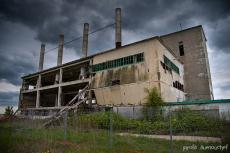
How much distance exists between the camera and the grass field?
741cm

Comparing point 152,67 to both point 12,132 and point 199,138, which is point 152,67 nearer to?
point 199,138

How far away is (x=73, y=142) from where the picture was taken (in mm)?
8898

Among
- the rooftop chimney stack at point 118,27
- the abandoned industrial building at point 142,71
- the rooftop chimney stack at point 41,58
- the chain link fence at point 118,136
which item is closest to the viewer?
the chain link fence at point 118,136

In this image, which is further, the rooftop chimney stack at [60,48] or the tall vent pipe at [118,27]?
the rooftop chimney stack at [60,48]

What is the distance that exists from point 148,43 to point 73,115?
38.7 ft

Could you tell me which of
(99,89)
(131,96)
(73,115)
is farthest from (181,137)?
(99,89)

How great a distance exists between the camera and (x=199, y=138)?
9.98 m

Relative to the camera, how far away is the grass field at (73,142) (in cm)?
741

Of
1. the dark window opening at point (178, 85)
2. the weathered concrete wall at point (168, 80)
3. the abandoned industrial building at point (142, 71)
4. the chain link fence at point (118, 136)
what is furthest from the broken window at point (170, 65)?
the chain link fence at point (118, 136)

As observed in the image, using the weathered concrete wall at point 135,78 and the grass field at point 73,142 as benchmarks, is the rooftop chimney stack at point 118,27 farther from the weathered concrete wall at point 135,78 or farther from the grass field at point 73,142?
the grass field at point 73,142

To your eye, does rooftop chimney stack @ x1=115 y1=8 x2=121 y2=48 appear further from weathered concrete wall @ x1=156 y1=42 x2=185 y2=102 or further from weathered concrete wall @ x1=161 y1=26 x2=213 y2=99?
weathered concrete wall @ x1=161 y1=26 x2=213 y2=99

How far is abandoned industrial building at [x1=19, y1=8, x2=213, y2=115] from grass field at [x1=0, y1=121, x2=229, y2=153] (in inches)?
345

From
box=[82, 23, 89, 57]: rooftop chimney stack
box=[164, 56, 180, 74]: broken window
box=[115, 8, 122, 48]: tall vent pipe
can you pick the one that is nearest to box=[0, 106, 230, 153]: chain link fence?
box=[164, 56, 180, 74]: broken window

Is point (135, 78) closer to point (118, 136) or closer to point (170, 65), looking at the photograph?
point (170, 65)
